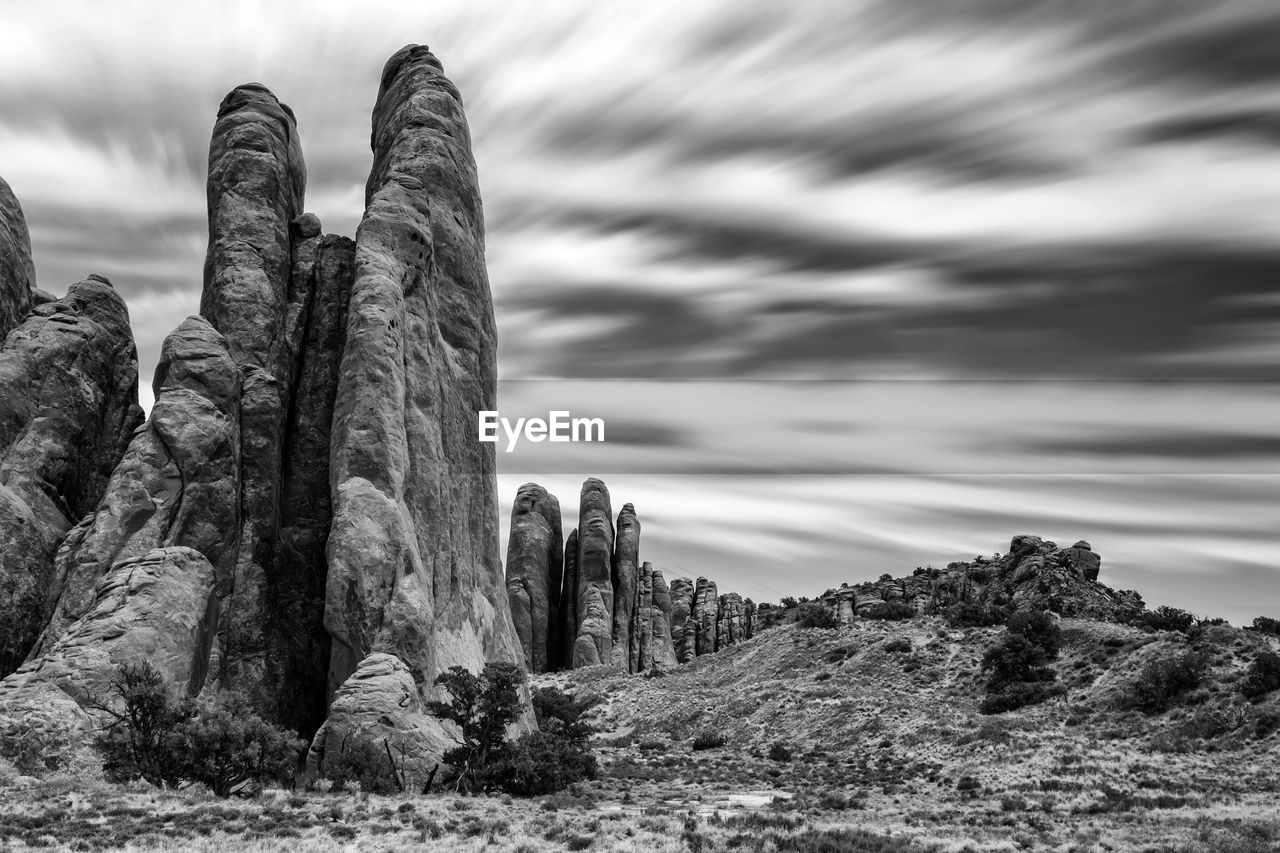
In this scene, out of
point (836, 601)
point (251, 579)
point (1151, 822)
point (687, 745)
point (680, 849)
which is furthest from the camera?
point (836, 601)

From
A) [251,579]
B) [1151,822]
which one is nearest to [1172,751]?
[1151,822]

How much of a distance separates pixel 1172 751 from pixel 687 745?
86.8ft

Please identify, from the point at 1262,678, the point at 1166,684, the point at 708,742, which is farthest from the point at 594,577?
the point at 1262,678

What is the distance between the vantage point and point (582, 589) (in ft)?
294

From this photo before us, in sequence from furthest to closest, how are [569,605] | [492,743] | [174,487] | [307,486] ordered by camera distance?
[569,605], [307,486], [174,487], [492,743]

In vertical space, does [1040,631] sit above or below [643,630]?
above

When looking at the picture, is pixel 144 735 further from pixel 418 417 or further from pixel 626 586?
pixel 626 586

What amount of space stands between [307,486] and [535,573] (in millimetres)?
52085

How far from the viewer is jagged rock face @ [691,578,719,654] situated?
131375mm

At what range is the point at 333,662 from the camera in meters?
33.4

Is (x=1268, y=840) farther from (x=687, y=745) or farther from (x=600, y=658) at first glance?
(x=600, y=658)

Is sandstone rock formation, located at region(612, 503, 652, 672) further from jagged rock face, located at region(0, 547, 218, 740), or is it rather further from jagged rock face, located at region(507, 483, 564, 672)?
jagged rock face, located at region(0, 547, 218, 740)

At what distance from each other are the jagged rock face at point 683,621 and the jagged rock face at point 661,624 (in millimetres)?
8793

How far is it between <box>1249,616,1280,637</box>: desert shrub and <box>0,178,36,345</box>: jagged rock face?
245 feet
